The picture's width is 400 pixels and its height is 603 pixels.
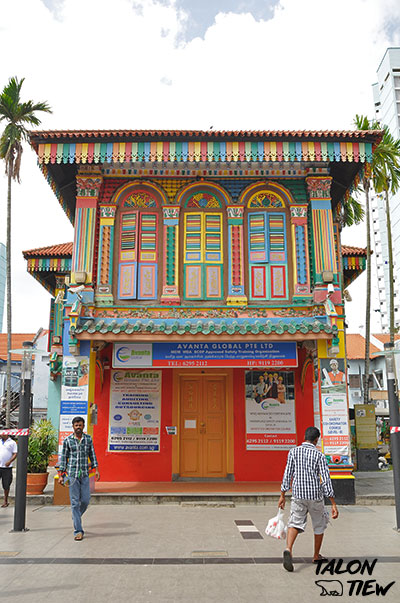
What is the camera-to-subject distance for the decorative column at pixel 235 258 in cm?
1077

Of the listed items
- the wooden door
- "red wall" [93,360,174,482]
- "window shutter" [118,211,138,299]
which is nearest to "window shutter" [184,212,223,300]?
"window shutter" [118,211,138,299]

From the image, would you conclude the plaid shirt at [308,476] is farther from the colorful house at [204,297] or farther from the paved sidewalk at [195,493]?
the paved sidewalk at [195,493]

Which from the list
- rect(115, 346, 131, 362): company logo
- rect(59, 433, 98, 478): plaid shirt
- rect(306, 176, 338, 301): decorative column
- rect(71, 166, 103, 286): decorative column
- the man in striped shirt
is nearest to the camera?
the man in striped shirt

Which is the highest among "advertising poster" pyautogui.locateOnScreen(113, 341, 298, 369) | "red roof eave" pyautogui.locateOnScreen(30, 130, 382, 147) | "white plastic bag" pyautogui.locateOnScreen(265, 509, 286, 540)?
"red roof eave" pyautogui.locateOnScreen(30, 130, 382, 147)

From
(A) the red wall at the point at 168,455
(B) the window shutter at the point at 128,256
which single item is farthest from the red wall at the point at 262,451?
(B) the window shutter at the point at 128,256

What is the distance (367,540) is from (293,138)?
768 cm

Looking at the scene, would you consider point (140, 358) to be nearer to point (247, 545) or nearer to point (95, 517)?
point (95, 517)

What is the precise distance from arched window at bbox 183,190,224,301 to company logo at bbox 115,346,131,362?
1.71m

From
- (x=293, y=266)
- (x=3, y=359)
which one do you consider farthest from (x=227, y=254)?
(x=3, y=359)

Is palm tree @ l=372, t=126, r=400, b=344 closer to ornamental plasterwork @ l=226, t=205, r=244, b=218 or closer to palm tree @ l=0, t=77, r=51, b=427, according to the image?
ornamental plasterwork @ l=226, t=205, r=244, b=218

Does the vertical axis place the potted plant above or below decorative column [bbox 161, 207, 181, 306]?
below

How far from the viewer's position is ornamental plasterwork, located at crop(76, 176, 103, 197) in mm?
11016

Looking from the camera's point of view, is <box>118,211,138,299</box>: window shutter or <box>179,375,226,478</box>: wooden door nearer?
<box>118,211,138,299</box>: window shutter

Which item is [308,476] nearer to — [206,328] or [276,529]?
[276,529]
